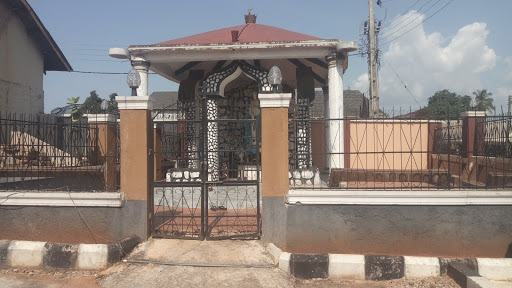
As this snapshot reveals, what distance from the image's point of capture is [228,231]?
234 inches

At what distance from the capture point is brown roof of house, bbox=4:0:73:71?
13156 mm

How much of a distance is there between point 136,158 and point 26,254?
2085 millimetres

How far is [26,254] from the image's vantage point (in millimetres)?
5344

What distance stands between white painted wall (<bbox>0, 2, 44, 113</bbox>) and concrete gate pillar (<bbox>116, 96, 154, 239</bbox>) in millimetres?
9565

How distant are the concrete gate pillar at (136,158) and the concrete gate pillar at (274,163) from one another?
180cm

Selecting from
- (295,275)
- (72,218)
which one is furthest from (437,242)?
(72,218)

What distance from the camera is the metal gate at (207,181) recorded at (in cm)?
571

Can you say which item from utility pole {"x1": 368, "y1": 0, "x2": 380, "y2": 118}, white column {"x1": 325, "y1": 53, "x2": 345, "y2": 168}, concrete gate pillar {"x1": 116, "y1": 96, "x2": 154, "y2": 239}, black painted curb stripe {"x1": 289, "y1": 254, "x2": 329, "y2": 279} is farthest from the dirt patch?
utility pole {"x1": 368, "y1": 0, "x2": 380, "y2": 118}

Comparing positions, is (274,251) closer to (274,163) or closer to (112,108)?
(274,163)

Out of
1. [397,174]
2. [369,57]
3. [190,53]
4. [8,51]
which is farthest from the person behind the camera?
[369,57]

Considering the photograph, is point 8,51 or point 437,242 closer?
point 437,242

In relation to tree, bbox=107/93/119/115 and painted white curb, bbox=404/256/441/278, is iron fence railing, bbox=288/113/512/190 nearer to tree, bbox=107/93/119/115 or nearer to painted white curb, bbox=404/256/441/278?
painted white curb, bbox=404/256/441/278

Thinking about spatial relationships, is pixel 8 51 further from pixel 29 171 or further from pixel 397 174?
pixel 397 174

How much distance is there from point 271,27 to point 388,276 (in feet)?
31.1
